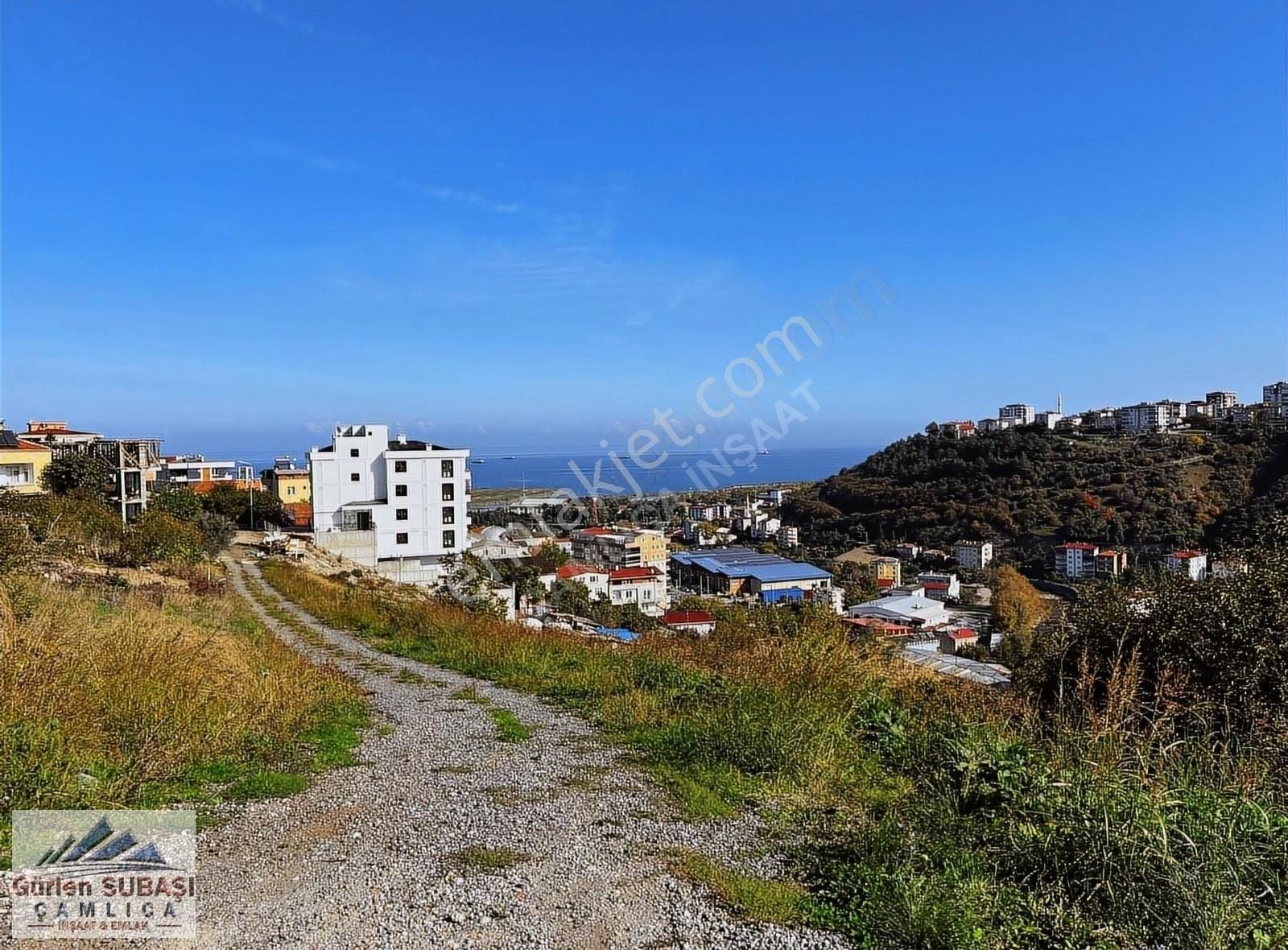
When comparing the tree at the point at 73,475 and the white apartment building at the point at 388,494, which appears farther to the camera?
the white apartment building at the point at 388,494

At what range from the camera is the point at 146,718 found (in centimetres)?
505

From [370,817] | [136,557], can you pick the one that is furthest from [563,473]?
[370,817]

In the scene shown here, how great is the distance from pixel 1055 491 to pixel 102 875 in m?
65.1

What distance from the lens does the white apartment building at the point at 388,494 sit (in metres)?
29.1

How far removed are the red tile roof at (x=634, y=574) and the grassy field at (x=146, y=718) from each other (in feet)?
107

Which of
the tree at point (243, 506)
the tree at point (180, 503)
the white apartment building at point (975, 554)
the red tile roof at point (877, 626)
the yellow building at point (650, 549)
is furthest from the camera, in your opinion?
the white apartment building at point (975, 554)

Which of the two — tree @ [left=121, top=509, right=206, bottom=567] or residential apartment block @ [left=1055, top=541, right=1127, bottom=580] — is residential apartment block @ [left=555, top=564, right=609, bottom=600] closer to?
tree @ [left=121, top=509, right=206, bottom=567]

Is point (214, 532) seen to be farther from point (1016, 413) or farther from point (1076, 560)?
point (1016, 413)

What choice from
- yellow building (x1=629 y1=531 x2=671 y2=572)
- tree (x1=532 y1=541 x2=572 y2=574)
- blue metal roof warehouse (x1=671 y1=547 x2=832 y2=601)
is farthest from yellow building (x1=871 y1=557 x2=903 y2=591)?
tree (x1=532 y1=541 x2=572 y2=574)

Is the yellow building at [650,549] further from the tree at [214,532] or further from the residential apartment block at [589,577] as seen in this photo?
the tree at [214,532]

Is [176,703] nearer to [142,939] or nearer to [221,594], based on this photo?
[142,939]

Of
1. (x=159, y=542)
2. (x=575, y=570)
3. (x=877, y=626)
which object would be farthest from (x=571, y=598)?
(x=877, y=626)

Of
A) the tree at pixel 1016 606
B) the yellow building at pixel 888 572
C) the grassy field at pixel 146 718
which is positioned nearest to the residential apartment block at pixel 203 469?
the yellow building at pixel 888 572

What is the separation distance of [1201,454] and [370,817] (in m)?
70.2
